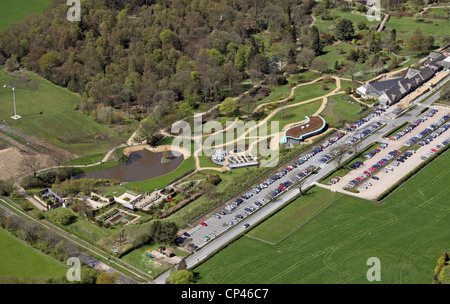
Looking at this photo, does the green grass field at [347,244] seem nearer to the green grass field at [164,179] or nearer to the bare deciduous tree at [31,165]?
the green grass field at [164,179]

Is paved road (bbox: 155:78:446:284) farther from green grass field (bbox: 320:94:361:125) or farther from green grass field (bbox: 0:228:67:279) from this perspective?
green grass field (bbox: 0:228:67:279)

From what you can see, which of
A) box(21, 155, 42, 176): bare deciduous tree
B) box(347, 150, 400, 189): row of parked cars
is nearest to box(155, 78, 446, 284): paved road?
box(347, 150, 400, 189): row of parked cars

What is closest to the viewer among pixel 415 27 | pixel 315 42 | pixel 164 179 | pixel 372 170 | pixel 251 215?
pixel 251 215

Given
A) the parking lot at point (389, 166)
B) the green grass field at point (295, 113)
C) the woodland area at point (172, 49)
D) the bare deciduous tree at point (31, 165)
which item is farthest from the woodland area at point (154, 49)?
the parking lot at point (389, 166)

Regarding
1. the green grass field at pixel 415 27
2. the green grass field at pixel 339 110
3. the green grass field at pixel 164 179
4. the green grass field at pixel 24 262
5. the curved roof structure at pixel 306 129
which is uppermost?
the green grass field at pixel 415 27

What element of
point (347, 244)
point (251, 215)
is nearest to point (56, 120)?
point (251, 215)

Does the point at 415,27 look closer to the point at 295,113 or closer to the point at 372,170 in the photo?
the point at 295,113
